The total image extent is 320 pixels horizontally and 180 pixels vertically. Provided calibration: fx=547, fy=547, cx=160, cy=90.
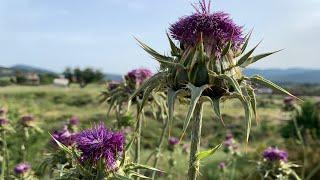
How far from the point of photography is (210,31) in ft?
13.5

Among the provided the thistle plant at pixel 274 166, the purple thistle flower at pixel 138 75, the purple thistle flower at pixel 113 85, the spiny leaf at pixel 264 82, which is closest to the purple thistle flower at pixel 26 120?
the purple thistle flower at pixel 113 85

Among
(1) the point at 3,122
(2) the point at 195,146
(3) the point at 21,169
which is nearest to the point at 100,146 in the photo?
(2) the point at 195,146

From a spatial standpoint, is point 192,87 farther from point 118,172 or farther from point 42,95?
point 42,95

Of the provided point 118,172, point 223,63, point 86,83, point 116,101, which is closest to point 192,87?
point 223,63

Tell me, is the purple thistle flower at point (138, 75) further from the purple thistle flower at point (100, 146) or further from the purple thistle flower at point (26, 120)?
the purple thistle flower at point (26, 120)

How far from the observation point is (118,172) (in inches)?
154

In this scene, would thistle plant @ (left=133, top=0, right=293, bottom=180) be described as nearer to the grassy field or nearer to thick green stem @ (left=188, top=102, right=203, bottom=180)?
thick green stem @ (left=188, top=102, right=203, bottom=180)

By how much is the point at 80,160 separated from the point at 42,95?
59.5 m

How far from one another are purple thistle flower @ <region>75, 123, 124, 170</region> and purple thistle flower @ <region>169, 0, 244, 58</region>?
2.93 ft

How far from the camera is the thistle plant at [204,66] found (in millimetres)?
3816

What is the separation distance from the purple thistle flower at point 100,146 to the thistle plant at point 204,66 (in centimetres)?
43

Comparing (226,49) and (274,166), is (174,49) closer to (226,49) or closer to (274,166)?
(226,49)

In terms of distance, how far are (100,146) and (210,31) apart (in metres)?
1.18

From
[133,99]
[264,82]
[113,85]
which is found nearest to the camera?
[264,82]
